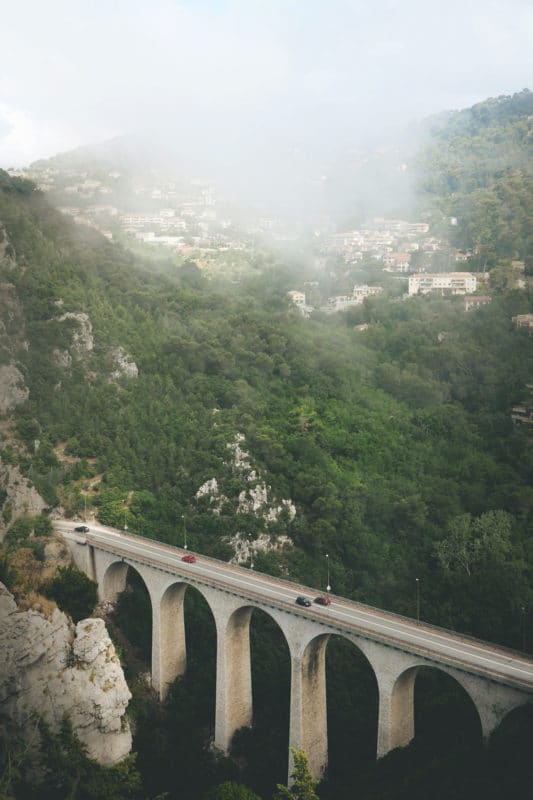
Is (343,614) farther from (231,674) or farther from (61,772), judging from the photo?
(61,772)

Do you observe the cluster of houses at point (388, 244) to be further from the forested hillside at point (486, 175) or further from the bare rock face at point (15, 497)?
the bare rock face at point (15, 497)

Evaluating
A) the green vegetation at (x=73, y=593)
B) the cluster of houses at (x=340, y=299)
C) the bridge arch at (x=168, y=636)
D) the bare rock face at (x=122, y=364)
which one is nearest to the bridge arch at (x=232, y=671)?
the bridge arch at (x=168, y=636)

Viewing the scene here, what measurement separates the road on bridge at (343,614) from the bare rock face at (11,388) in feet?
32.8

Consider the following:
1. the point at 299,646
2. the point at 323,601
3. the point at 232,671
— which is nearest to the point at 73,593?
the point at 232,671

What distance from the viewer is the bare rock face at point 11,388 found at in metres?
40.9

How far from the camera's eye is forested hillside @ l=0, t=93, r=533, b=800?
30078 millimetres

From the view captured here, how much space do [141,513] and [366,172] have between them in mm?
74402

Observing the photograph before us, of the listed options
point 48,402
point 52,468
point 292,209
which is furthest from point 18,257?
point 292,209

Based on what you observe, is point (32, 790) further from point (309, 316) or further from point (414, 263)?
point (414, 263)

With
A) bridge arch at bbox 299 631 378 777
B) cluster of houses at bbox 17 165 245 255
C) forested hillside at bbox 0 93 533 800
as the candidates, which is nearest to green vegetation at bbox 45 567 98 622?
forested hillside at bbox 0 93 533 800

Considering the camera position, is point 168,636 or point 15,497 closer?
point 168,636

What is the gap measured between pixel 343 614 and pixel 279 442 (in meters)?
15.3

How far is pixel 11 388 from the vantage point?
41.4 metres

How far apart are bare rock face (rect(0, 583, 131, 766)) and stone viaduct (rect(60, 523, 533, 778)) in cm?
355
